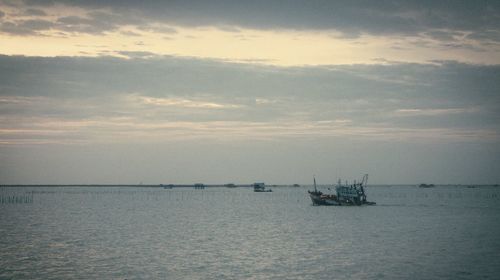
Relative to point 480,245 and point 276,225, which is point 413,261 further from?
point 276,225

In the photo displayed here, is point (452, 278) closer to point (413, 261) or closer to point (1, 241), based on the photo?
point (413, 261)

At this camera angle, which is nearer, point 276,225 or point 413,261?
point 413,261

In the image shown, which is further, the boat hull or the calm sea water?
the boat hull

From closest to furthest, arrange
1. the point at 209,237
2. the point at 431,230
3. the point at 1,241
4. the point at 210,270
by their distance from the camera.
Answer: the point at 210,270, the point at 1,241, the point at 209,237, the point at 431,230

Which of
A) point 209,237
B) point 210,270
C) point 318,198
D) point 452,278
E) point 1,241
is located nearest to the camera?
point 452,278

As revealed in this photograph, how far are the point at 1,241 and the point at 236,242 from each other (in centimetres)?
→ 2429

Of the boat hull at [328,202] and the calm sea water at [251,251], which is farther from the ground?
the boat hull at [328,202]

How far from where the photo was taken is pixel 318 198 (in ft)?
416

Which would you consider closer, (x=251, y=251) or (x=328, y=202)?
(x=251, y=251)

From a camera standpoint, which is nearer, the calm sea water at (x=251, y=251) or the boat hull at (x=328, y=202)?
the calm sea water at (x=251, y=251)

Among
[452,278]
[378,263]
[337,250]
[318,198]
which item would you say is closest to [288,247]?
[337,250]

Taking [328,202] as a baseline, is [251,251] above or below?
below

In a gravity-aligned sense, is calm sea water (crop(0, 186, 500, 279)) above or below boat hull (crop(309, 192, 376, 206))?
below

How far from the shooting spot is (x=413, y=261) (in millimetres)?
42500
